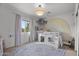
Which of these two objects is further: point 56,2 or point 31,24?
point 31,24

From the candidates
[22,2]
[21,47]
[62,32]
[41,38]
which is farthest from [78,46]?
[22,2]

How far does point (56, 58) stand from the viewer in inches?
73.3

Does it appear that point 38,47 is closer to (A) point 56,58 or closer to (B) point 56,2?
(A) point 56,58

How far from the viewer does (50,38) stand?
6.34ft

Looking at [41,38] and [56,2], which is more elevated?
[56,2]

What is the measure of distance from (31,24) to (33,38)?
21cm

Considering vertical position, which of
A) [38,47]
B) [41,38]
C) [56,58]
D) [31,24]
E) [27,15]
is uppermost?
[27,15]

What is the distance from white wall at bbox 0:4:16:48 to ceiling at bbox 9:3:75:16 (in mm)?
134

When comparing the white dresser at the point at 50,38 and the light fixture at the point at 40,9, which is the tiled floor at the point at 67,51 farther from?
the light fixture at the point at 40,9

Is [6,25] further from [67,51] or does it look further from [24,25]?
[67,51]

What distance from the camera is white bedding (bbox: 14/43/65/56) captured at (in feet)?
6.11

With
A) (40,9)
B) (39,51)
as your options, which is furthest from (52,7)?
(39,51)

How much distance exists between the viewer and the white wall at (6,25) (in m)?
1.85

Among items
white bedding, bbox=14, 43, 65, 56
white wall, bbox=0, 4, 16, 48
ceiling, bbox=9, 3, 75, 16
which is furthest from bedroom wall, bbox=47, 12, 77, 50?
white wall, bbox=0, 4, 16, 48
